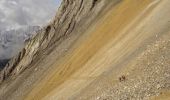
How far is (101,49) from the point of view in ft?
146

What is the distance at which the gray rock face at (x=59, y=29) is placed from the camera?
2360 inches

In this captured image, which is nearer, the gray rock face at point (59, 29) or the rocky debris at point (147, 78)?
the rocky debris at point (147, 78)

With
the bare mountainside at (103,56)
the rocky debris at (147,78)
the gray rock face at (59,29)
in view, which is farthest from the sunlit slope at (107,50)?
the gray rock face at (59,29)

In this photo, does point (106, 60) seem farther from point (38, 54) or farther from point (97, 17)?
point (38, 54)

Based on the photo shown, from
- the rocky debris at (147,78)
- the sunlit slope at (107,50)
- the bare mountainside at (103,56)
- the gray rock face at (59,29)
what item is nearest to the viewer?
the rocky debris at (147,78)

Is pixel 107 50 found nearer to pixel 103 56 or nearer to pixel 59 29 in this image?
pixel 103 56

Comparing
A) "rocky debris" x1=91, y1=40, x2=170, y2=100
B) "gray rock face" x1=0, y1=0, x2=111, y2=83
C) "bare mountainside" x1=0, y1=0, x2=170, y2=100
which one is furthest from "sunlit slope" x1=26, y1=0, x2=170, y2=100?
"gray rock face" x1=0, y1=0, x2=111, y2=83

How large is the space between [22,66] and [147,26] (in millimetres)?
34746

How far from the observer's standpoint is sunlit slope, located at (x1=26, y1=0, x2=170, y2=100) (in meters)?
36.4

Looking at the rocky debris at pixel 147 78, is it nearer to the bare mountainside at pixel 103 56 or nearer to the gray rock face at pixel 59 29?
the bare mountainside at pixel 103 56

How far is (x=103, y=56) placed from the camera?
4166 centimetres

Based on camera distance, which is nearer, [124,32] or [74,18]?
[124,32]

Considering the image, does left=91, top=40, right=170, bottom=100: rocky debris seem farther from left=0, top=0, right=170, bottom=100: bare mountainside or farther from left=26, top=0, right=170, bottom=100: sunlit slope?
left=26, top=0, right=170, bottom=100: sunlit slope

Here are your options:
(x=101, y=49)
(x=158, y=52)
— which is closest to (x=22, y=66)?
(x=101, y=49)
